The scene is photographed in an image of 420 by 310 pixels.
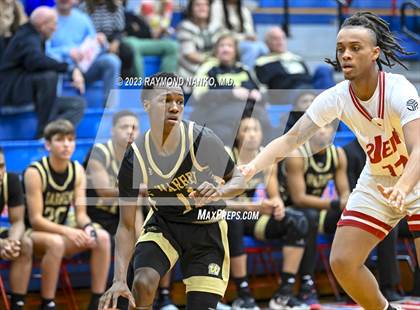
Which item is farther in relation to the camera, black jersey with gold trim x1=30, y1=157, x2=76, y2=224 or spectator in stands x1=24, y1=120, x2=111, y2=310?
black jersey with gold trim x1=30, y1=157, x2=76, y2=224

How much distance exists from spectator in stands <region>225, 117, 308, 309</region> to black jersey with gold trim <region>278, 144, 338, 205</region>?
236 millimetres

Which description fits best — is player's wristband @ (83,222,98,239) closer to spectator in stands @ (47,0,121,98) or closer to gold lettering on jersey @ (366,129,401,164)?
spectator in stands @ (47,0,121,98)

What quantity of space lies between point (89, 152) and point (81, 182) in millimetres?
409

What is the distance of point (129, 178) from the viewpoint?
5.90m

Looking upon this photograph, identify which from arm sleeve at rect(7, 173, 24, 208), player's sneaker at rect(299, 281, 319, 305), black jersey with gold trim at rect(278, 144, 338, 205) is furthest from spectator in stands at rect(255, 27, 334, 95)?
arm sleeve at rect(7, 173, 24, 208)

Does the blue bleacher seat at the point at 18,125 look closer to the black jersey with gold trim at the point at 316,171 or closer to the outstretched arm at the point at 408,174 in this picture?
the black jersey with gold trim at the point at 316,171

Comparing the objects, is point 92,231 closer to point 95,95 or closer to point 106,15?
point 95,95

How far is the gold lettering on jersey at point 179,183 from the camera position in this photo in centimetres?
593

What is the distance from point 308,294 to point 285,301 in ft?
0.95

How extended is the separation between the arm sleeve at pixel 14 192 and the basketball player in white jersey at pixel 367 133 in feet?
8.17

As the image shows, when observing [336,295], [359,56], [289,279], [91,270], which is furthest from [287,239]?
[359,56]

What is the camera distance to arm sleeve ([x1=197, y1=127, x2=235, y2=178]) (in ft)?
→ 19.3

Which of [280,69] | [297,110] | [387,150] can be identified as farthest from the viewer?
[280,69]

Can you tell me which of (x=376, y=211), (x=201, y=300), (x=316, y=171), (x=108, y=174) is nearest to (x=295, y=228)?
(x=316, y=171)
